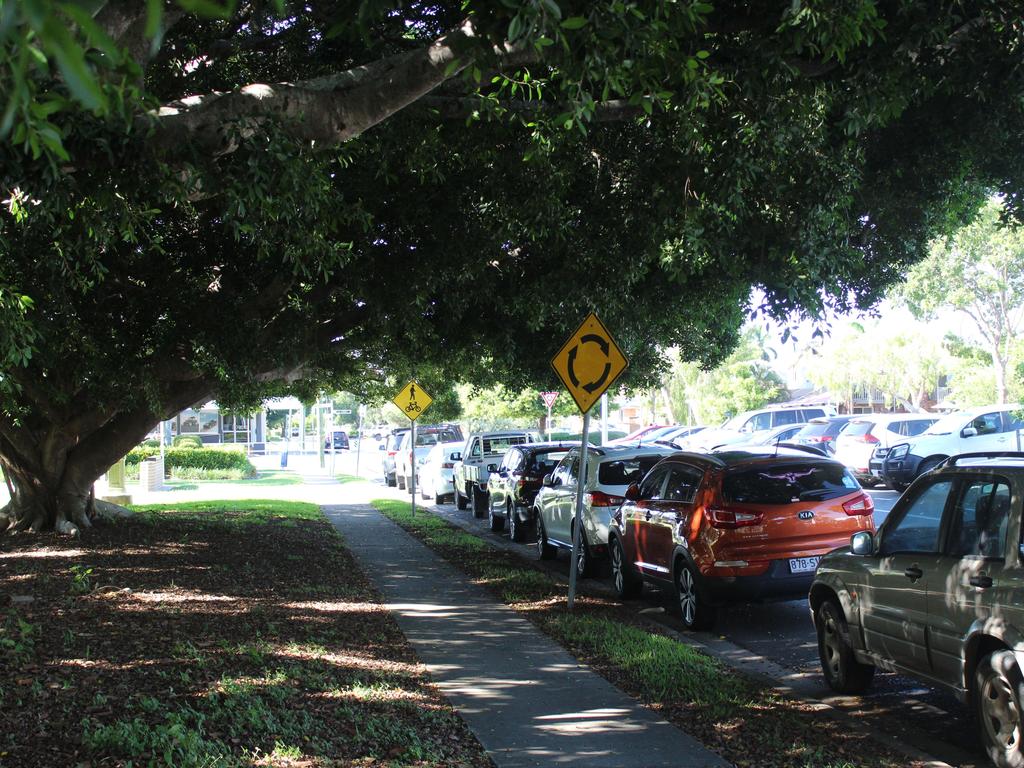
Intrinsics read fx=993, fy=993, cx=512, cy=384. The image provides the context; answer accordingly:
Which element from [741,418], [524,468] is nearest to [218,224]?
[524,468]

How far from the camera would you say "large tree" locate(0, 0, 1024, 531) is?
21.1 ft

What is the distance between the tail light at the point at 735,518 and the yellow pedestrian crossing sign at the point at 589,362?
2.13 metres

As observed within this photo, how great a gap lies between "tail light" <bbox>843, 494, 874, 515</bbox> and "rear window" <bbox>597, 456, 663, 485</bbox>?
3.76 meters

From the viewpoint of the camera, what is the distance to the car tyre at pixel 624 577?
11.6 metres

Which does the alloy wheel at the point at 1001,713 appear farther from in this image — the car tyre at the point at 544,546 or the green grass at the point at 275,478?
the green grass at the point at 275,478

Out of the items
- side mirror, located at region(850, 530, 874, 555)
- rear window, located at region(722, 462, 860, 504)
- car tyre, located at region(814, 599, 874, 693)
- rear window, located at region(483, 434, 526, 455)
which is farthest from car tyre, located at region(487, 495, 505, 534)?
side mirror, located at region(850, 530, 874, 555)

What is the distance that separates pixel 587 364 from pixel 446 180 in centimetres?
268

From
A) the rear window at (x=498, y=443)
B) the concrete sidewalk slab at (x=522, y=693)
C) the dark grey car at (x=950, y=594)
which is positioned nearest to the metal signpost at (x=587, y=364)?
the concrete sidewalk slab at (x=522, y=693)

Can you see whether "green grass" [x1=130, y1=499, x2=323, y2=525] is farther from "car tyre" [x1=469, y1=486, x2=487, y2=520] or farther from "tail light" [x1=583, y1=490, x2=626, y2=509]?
"tail light" [x1=583, y1=490, x2=626, y2=509]

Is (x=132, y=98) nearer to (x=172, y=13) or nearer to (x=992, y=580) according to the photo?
(x=172, y=13)

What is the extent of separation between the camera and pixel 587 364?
1109 centimetres

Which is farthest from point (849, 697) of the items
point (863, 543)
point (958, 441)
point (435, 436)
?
point (435, 436)

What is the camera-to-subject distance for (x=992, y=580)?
5340 millimetres

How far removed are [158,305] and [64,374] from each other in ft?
8.03
